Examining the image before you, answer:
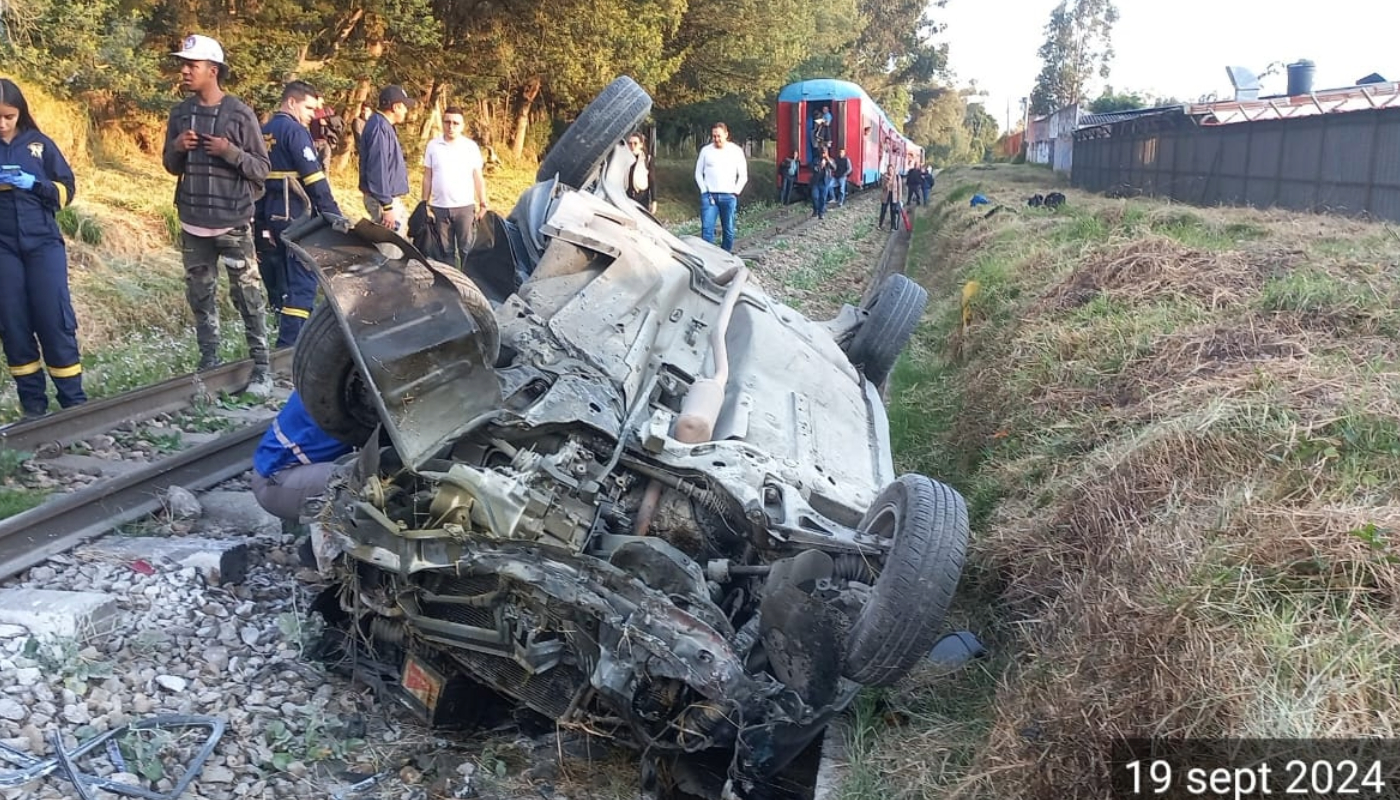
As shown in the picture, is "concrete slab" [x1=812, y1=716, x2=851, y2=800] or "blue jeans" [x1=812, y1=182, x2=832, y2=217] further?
"blue jeans" [x1=812, y1=182, x2=832, y2=217]

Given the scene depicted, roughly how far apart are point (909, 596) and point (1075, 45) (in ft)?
250

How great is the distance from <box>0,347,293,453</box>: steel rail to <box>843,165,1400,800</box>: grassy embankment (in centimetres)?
428

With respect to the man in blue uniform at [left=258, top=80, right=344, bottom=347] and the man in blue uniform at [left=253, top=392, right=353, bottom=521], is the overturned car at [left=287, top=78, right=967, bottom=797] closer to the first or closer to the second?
the man in blue uniform at [left=253, top=392, right=353, bottom=521]

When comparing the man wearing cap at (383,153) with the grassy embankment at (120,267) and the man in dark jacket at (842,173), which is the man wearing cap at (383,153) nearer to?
the grassy embankment at (120,267)

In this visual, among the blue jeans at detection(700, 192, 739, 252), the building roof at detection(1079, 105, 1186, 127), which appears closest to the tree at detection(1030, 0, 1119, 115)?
the building roof at detection(1079, 105, 1186, 127)

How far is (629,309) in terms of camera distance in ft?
13.8

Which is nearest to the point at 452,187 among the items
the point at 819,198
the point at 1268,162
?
the point at 819,198

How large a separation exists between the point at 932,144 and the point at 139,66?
63958mm

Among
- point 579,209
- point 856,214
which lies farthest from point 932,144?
point 579,209

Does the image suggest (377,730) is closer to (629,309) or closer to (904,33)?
(629,309)

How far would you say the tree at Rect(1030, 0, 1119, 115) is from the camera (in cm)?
7031

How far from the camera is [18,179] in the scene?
5.22 meters

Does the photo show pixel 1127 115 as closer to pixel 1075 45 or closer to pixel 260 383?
pixel 260 383

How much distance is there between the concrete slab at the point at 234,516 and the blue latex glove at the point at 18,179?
184 cm
